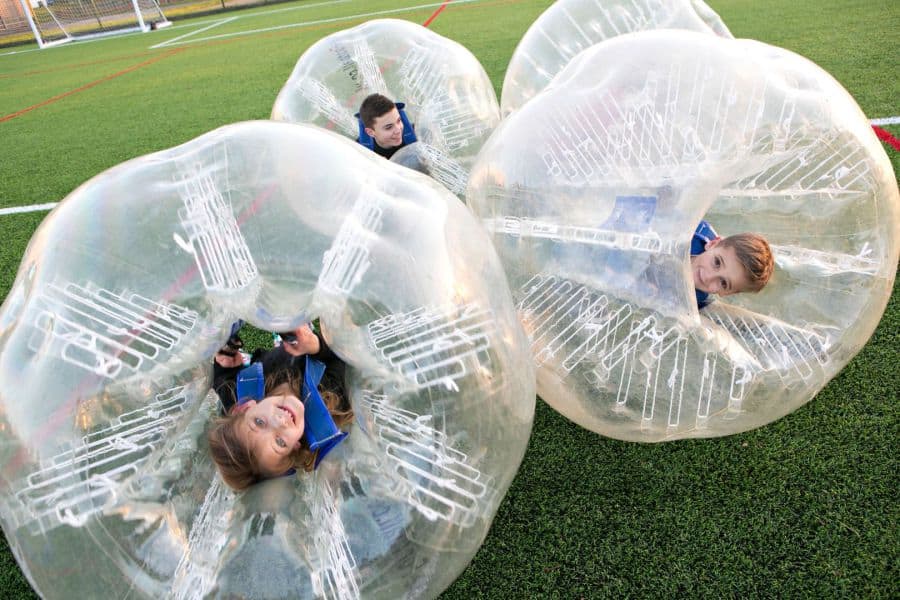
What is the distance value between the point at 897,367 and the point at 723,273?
2.38 ft

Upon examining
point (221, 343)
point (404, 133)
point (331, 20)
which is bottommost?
point (331, 20)

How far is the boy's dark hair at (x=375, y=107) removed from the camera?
2924 millimetres

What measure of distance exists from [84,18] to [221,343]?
17.6 metres

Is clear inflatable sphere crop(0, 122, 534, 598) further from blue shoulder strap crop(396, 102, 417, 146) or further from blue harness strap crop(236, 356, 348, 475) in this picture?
blue shoulder strap crop(396, 102, 417, 146)

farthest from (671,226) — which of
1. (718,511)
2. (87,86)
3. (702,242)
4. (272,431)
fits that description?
(87,86)

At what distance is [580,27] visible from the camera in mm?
2902

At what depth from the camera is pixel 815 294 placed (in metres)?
1.88

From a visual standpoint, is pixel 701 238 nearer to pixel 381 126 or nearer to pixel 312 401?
pixel 312 401

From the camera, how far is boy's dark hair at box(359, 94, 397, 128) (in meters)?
2.92

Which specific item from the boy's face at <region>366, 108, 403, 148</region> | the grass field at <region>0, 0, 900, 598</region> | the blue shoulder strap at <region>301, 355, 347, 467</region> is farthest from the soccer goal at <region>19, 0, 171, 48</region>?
the grass field at <region>0, 0, 900, 598</region>

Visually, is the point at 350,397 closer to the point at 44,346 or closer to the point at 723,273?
the point at 44,346

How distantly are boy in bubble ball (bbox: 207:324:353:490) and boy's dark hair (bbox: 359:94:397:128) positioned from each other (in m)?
1.54

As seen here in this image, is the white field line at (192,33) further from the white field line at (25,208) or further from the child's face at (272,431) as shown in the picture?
the child's face at (272,431)

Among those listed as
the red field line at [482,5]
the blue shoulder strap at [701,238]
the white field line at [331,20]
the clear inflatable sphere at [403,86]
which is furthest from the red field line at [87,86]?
the blue shoulder strap at [701,238]
